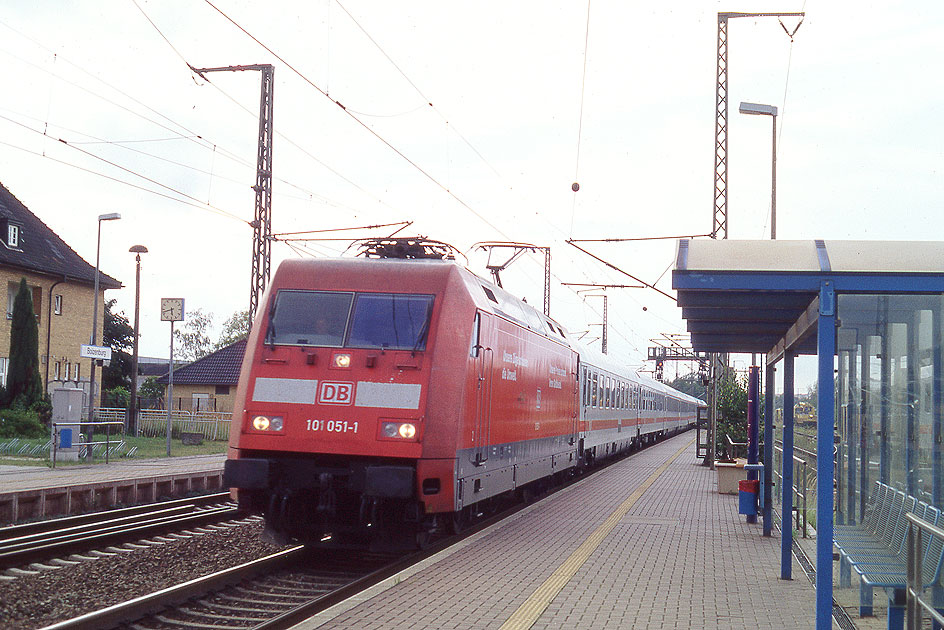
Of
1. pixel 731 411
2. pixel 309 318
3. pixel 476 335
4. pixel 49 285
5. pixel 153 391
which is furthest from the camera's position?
pixel 153 391

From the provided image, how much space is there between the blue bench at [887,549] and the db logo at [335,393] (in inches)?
185

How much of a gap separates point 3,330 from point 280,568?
33.0 metres

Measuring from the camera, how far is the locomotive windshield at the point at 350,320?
10.5 meters

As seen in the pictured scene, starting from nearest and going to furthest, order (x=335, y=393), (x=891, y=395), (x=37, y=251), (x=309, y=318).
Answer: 1. (x=891, y=395)
2. (x=335, y=393)
3. (x=309, y=318)
4. (x=37, y=251)

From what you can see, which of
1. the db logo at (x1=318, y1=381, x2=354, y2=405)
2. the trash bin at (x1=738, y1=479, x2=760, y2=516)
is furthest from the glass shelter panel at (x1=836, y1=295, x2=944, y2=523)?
the db logo at (x1=318, y1=381, x2=354, y2=405)

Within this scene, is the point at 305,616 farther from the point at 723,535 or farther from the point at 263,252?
the point at 263,252

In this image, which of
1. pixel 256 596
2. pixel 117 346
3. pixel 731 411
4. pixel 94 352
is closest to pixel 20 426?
pixel 94 352

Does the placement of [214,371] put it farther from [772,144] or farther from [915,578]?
[915,578]

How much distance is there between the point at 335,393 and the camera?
1022 cm

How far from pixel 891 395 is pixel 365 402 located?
484 centimetres

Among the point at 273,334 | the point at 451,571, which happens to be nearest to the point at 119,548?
the point at 273,334

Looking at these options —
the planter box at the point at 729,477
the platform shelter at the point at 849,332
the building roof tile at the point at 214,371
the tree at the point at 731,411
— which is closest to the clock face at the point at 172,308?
the tree at the point at 731,411

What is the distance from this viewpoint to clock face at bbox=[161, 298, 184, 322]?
2545cm

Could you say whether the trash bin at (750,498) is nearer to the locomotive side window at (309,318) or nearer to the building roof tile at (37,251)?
the locomotive side window at (309,318)
